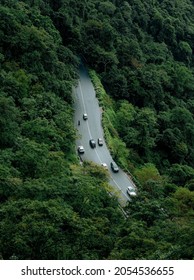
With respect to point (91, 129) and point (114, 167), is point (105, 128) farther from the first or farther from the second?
point (114, 167)

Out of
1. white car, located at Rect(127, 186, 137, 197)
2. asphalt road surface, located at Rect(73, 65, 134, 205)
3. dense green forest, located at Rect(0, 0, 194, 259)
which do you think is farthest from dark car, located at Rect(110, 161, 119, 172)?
white car, located at Rect(127, 186, 137, 197)

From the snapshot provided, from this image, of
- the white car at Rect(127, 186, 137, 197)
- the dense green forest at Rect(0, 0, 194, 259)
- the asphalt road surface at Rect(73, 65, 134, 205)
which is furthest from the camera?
the asphalt road surface at Rect(73, 65, 134, 205)

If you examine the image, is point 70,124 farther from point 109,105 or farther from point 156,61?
point 156,61

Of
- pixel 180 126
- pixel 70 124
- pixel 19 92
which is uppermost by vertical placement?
pixel 19 92

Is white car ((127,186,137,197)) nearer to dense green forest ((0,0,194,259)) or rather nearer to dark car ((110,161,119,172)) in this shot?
dense green forest ((0,0,194,259))

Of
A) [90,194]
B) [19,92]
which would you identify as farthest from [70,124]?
[90,194]
